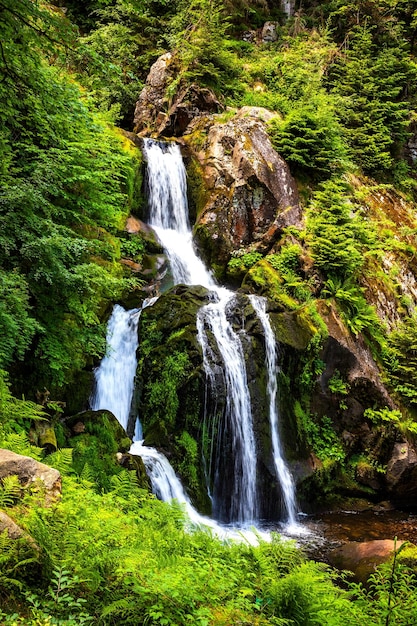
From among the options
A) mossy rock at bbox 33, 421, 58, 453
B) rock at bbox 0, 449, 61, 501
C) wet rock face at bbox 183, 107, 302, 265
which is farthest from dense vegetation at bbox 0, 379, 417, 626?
wet rock face at bbox 183, 107, 302, 265

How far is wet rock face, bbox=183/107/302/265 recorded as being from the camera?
1327cm

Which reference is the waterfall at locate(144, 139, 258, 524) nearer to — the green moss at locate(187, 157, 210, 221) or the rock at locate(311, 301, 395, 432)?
the green moss at locate(187, 157, 210, 221)

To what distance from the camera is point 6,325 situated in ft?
15.6

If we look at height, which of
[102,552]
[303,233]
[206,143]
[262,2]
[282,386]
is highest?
[262,2]

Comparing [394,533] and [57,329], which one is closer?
[57,329]

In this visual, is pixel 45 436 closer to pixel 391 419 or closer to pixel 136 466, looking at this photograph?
pixel 136 466

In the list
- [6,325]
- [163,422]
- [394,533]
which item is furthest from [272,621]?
[394,533]

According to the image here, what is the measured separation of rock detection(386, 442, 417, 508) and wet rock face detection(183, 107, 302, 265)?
6.64 meters

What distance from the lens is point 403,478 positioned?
10.6 meters

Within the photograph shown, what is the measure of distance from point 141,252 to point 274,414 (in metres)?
5.46

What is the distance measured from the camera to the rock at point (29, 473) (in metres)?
3.08

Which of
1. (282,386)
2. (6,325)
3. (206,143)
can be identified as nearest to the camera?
(6,325)

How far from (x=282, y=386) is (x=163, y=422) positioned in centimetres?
305

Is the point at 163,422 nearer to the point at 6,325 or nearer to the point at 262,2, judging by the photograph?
the point at 6,325
